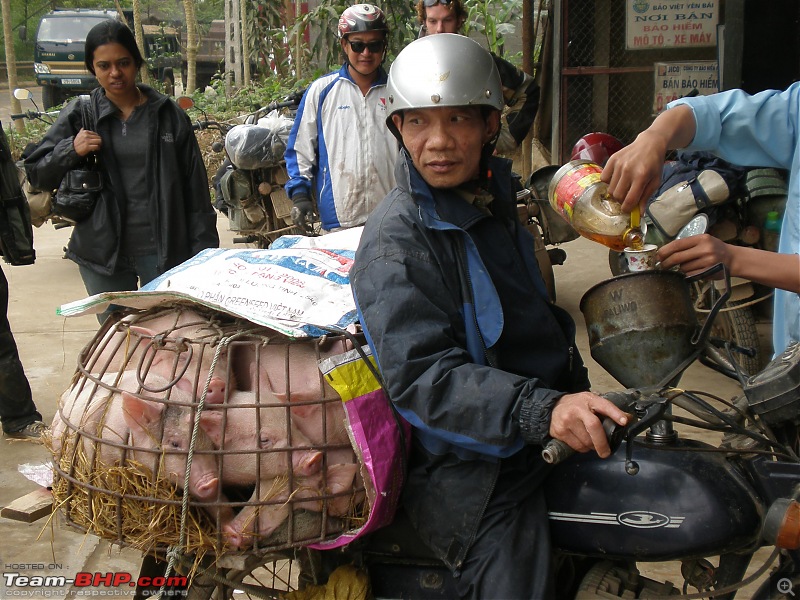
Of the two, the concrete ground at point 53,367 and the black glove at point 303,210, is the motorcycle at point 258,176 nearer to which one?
the concrete ground at point 53,367

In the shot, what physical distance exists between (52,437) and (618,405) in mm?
1472

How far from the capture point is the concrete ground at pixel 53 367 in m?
3.54

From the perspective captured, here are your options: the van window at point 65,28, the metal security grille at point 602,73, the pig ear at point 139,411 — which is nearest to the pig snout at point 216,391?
the pig ear at point 139,411

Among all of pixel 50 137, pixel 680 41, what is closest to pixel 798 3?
pixel 680 41

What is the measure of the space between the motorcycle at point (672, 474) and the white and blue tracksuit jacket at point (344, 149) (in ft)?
9.41

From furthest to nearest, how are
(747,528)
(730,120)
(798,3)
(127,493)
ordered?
(798,3)
(730,120)
(127,493)
(747,528)

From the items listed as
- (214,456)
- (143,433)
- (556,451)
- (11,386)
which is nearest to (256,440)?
(214,456)

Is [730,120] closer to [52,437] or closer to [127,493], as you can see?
[127,493]

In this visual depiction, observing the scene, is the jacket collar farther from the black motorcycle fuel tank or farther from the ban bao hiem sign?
the ban bao hiem sign

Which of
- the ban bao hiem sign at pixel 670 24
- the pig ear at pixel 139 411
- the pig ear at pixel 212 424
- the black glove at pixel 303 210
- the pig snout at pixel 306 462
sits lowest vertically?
the pig snout at pixel 306 462

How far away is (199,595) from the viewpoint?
90.0 inches

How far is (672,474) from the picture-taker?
1878 mm

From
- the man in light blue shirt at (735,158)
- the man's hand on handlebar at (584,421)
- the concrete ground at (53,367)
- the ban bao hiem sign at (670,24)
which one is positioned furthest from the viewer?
the ban bao hiem sign at (670,24)

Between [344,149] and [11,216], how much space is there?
1.87m
